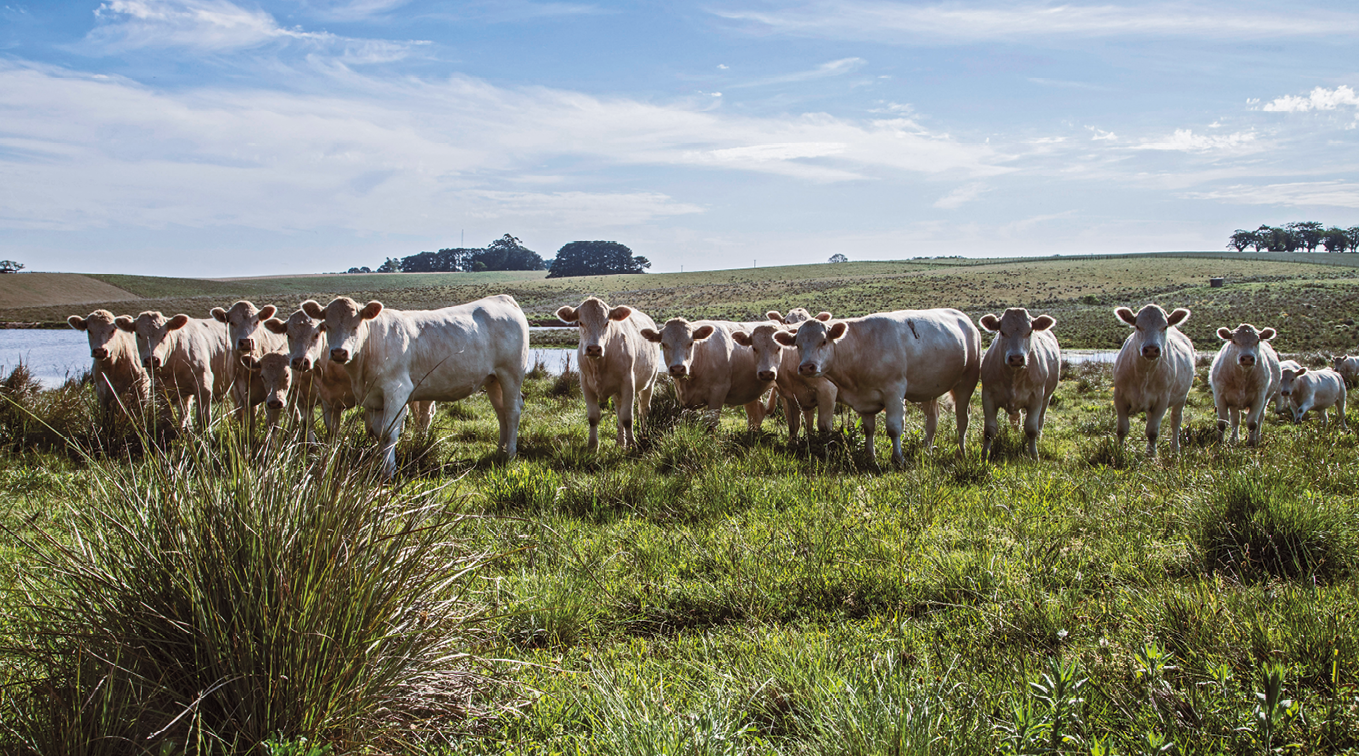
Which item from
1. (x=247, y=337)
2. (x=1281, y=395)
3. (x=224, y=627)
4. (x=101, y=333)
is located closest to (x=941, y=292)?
(x=1281, y=395)

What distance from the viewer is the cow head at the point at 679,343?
31.3 ft

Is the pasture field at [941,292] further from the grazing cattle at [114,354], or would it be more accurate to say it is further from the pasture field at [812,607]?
the pasture field at [812,607]

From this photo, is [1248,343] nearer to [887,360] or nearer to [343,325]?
[887,360]

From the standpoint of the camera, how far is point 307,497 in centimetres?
272

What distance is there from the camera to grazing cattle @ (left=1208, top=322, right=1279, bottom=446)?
1095cm

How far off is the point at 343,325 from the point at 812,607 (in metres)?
5.97

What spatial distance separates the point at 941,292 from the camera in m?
74.0

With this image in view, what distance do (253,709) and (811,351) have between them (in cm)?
684

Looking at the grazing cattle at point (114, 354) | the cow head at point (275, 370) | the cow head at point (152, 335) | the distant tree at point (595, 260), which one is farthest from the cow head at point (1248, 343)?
the distant tree at point (595, 260)

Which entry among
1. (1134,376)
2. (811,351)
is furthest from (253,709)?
(1134,376)

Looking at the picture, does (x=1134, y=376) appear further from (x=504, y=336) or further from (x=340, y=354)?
(x=340, y=354)

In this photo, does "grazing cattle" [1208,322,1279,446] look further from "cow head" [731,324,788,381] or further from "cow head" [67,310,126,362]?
"cow head" [67,310,126,362]

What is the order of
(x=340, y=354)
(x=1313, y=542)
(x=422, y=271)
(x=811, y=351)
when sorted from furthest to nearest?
1. (x=422, y=271)
2. (x=811, y=351)
3. (x=340, y=354)
4. (x=1313, y=542)

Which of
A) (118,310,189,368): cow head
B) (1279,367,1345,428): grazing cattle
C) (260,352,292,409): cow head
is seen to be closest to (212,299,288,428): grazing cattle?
(260,352,292,409): cow head
